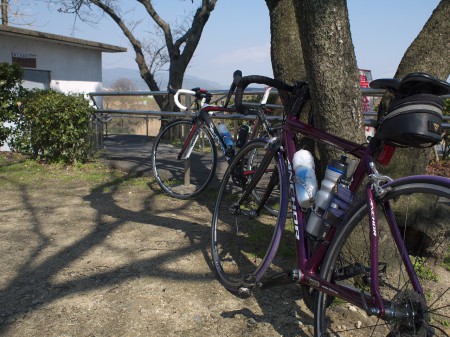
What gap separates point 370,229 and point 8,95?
7.91 metres

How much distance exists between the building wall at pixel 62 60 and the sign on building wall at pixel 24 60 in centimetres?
5

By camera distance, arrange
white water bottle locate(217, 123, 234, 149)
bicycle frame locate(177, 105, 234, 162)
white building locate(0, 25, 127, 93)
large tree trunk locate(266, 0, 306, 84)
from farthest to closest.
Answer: white building locate(0, 25, 127, 93), bicycle frame locate(177, 105, 234, 162), white water bottle locate(217, 123, 234, 149), large tree trunk locate(266, 0, 306, 84)

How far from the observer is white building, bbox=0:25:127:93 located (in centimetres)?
1102

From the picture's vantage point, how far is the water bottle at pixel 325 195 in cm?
Answer: 205

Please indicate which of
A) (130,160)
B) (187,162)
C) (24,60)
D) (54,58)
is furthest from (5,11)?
(187,162)

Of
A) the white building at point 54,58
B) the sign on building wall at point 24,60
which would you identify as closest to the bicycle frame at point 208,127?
the white building at point 54,58

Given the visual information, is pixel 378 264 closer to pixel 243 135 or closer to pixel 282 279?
pixel 282 279

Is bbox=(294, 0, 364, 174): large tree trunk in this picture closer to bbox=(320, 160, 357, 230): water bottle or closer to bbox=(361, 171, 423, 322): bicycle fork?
bbox=(320, 160, 357, 230): water bottle

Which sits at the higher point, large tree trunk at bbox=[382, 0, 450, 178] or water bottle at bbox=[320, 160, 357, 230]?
large tree trunk at bbox=[382, 0, 450, 178]

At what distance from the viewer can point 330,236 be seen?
203 centimetres

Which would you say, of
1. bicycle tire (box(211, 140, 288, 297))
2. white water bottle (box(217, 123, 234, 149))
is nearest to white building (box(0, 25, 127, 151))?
white water bottle (box(217, 123, 234, 149))

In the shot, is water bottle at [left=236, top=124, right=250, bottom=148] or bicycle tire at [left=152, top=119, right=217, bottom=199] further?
bicycle tire at [left=152, top=119, right=217, bottom=199]

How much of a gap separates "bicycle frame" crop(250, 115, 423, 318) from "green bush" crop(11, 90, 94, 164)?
4.73 metres

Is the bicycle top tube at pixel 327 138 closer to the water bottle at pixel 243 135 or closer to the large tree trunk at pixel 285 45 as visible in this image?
the large tree trunk at pixel 285 45
